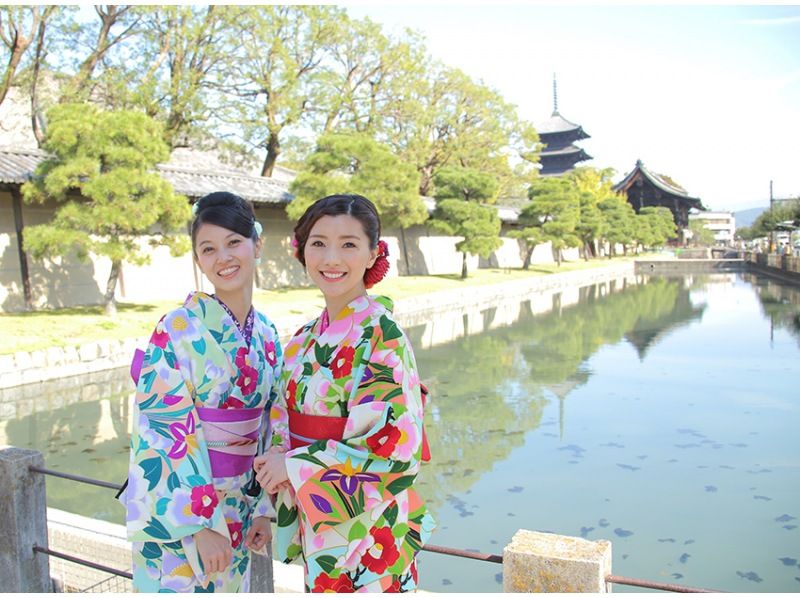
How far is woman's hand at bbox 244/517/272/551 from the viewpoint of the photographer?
1689mm

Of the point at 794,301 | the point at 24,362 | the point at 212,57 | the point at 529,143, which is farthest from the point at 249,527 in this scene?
the point at 529,143

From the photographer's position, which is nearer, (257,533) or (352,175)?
(257,533)

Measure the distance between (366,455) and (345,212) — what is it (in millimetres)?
525

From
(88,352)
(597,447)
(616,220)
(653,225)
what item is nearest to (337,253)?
(597,447)

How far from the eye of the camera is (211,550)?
61.5 inches

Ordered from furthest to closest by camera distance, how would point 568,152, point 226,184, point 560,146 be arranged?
point 560,146 → point 568,152 → point 226,184

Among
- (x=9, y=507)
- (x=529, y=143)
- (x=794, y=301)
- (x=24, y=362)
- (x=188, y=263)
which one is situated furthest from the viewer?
(x=529, y=143)

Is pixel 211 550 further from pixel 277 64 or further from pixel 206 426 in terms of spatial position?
pixel 277 64

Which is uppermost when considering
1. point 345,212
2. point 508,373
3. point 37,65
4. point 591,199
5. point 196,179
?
point 37,65

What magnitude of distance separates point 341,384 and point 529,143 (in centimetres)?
2689

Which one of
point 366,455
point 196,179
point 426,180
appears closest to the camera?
point 366,455

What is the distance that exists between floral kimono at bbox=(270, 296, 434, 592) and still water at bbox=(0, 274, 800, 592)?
266 centimetres

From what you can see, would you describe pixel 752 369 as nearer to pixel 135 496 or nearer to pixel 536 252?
pixel 135 496

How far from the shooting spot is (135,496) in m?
1.57
